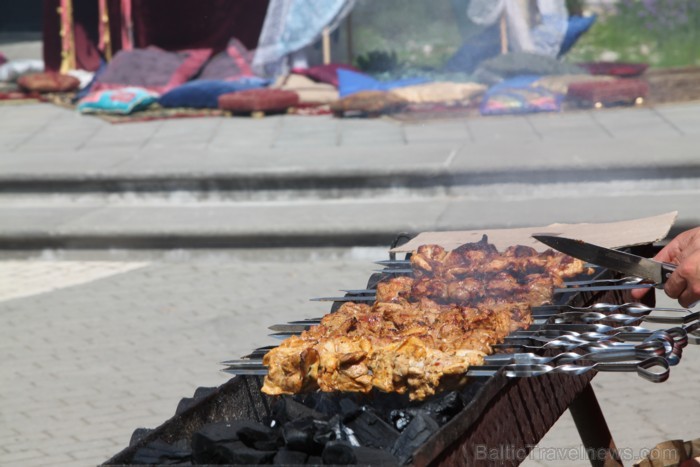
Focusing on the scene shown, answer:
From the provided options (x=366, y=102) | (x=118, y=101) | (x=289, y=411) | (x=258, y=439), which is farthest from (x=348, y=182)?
(x=258, y=439)

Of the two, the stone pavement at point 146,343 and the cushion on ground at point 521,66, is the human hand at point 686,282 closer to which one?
the stone pavement at point 146,343

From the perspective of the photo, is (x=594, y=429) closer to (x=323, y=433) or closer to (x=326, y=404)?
(x=326, y=404)

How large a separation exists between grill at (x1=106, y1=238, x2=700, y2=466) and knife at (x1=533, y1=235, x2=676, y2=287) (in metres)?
0.12

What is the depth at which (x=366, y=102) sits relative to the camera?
1097cm

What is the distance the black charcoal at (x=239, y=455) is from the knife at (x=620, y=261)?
1.14 meters

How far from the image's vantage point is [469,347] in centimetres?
265

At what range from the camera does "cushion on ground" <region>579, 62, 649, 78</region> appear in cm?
1200

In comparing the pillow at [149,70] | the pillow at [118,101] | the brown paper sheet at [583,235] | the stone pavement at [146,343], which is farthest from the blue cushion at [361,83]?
the brown paper sheet at [583,235]

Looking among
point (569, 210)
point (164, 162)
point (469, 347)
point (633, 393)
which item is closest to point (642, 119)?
point (569, 210)

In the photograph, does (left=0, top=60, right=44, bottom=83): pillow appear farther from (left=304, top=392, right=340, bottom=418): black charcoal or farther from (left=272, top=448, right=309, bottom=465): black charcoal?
(left=272, top=448, right=309, bottom=465): black charcoal

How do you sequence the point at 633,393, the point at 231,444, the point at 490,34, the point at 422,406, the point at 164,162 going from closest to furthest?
the point at 231,444 < the point at 422,406 < the point at 633,393 < the point at 164,162 < the point at 490,34

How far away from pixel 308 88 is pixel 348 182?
3503 mm

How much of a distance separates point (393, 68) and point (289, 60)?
1258 millimetres

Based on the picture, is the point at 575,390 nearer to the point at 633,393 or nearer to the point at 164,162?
the point at 633,393
